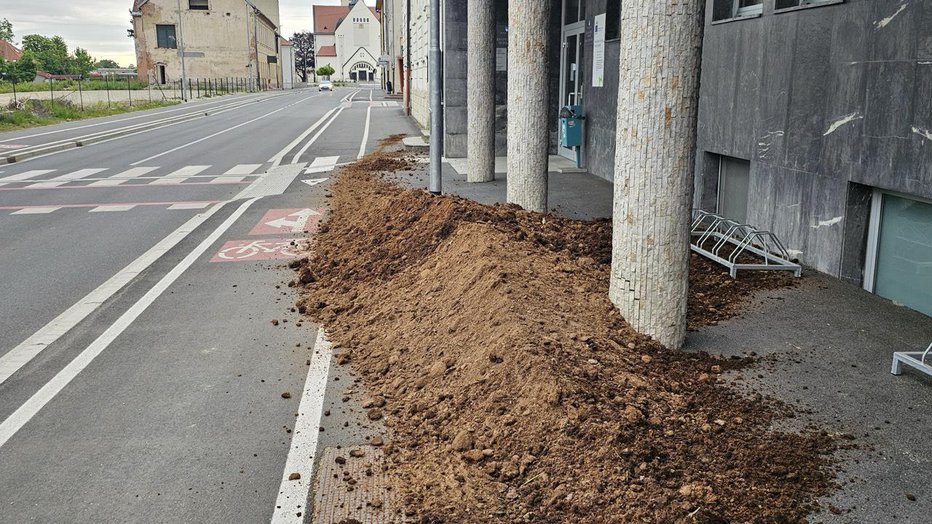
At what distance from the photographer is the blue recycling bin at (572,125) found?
16.5 m

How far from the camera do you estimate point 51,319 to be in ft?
24.7

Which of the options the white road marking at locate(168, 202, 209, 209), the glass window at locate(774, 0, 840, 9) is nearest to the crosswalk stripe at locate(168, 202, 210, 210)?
the white road marking at locate(168, 202, 209, 209)

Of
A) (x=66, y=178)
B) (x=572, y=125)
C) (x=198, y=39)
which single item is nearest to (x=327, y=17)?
(x=198, y=39)

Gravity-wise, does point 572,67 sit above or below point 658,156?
above

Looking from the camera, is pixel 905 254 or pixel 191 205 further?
pixel 191 205

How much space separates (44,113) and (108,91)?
1953cm

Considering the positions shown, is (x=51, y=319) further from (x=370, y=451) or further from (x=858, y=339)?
(x=858, y=339)

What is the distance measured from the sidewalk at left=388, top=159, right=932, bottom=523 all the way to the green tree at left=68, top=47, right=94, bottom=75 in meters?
106

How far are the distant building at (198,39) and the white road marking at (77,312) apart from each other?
8964 centimetres

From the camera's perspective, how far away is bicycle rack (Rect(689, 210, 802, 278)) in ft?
26.1

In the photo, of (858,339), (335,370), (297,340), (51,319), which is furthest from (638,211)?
(51,319)

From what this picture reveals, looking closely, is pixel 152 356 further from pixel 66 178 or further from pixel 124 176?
pixel 66 178

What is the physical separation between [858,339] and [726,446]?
8.18 ft

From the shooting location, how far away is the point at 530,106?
1155 centimetres
